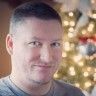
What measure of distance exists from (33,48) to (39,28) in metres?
0.05

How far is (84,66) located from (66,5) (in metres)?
0.57

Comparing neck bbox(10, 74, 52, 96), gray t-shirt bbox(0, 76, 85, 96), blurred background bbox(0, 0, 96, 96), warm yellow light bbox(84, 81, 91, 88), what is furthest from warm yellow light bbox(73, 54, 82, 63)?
neck bbox(10, 74, 52, 96)

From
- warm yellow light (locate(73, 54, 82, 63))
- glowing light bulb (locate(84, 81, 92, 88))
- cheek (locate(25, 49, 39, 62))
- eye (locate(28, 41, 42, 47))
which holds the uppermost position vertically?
eye (locate(28, 41, 42, 47))

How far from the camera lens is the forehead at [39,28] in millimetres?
757

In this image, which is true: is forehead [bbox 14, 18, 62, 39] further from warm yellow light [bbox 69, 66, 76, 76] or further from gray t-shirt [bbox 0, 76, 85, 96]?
warm yellow light [bbox 69, 66, 76, 76]

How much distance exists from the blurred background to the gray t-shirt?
183cm

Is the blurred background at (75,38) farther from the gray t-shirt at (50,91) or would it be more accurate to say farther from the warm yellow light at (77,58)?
the gray t-shirt at (50,91)

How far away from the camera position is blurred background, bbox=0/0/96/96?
9.12ft

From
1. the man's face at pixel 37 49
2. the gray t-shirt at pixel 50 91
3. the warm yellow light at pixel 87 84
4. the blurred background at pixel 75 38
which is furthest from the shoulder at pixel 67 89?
the warm yellow light at pixel 87 84

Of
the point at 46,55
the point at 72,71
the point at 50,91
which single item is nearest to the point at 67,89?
the point at 50,91

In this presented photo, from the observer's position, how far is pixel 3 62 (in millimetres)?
2863

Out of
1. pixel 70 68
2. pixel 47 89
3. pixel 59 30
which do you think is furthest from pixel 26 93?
pixel 70 68

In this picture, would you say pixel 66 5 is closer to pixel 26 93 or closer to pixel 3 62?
pixel 3 62

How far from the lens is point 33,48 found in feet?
2.52
